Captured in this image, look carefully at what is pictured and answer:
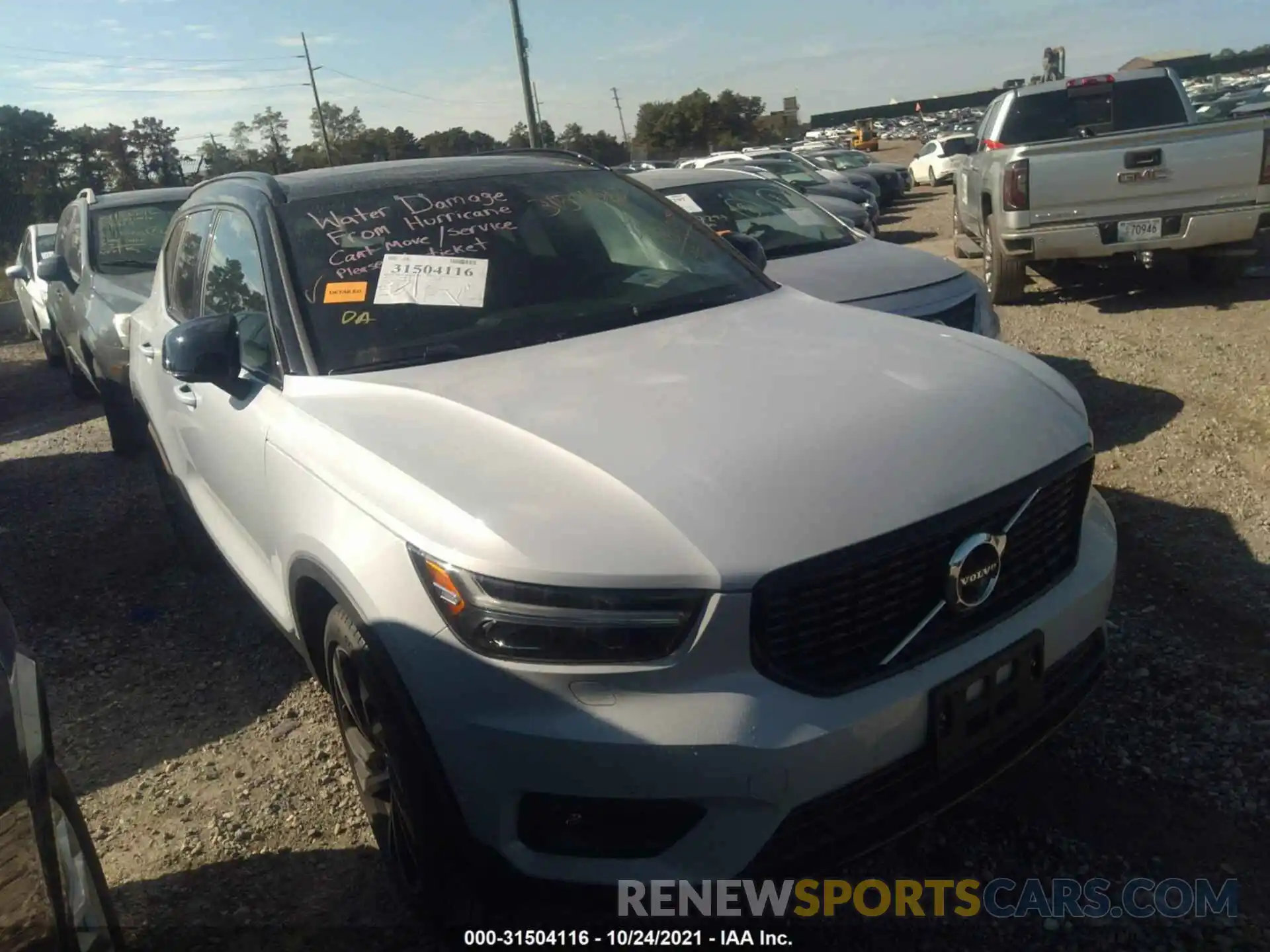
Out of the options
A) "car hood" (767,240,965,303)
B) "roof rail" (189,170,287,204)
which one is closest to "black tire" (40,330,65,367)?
"roof rail" (189,170,287,204)

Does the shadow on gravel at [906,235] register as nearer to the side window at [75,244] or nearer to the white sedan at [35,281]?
the side window at [75,244]

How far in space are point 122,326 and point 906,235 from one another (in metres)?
12.2

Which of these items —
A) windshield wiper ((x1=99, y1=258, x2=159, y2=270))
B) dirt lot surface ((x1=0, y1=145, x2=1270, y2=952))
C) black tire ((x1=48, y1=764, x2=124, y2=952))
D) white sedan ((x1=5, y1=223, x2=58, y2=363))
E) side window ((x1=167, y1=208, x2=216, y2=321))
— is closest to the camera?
black tire ((x1=48, y1=764, x2=124, y2=952))

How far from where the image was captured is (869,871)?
258 centimetres

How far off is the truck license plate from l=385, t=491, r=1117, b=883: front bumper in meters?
6.82

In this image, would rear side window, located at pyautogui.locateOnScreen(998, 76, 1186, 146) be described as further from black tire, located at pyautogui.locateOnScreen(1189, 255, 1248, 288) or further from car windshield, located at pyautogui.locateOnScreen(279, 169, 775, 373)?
car windshield, located at pyautogui.locateOnScreen(279, 169, 775, 373)

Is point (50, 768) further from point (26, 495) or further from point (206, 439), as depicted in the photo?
point (26, 495)

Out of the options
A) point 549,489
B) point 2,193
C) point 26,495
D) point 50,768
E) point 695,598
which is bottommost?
point 26,495

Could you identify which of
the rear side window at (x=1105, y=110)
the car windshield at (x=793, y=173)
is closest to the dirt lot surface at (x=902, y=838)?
the rear side window at (x=1105, y=110)

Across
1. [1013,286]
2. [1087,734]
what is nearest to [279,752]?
[1087,734]

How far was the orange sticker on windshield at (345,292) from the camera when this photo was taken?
9.64ft

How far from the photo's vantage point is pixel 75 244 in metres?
8.44

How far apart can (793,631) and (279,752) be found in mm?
2130

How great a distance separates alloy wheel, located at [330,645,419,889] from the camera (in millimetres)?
2295
